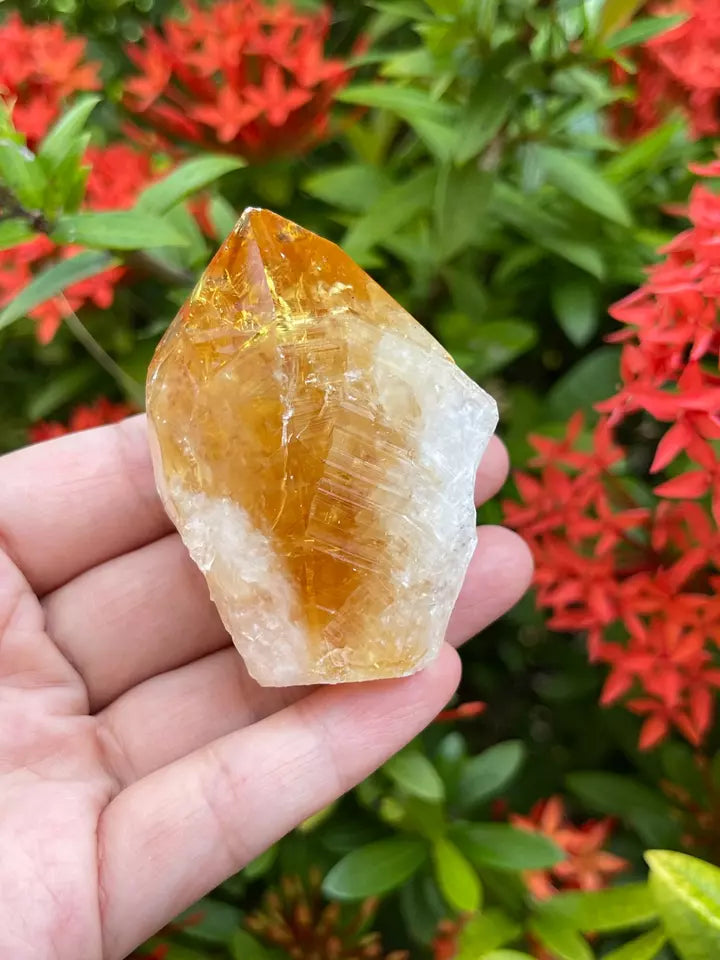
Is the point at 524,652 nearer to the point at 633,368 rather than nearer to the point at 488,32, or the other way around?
the point at 633,368

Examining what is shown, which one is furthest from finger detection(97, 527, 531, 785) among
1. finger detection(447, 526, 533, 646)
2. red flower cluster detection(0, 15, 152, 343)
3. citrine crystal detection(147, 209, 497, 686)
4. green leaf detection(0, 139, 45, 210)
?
green leaf detection(0, 139, 45, 210)

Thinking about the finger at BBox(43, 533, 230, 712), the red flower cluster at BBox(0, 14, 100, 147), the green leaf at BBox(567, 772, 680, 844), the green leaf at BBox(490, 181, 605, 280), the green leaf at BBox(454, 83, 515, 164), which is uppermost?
the red flower cluster at BBox(0, 14, 100, 147)

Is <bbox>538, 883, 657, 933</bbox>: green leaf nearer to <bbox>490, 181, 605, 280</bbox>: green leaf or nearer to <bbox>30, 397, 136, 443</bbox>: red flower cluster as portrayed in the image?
<bbox>490, 181, 605, 280</bbox>: green leaf

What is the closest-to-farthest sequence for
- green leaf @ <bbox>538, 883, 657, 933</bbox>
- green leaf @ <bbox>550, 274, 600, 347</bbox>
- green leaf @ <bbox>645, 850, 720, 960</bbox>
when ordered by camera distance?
1. green leaf @ <bbox>645, 850, 720, 960</bbox>
2. green leaf @ <bbox>538, 883, 657, 933</bbox>
3. green leaf @ <bbox>550, 274, 600, 347</bbox>

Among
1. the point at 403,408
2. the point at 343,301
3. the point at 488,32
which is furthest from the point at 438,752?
the point at 488,32

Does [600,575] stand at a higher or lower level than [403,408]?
lower
